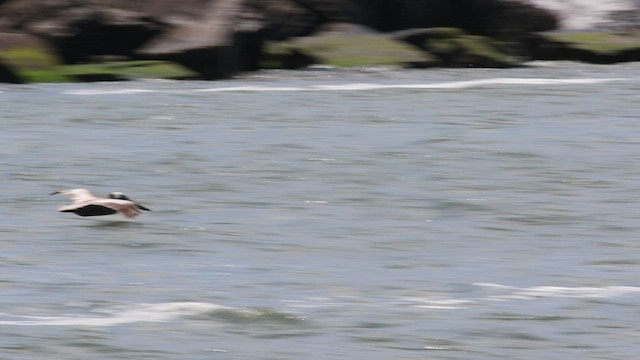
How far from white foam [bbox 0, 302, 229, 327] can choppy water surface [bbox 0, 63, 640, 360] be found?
2 centimetres

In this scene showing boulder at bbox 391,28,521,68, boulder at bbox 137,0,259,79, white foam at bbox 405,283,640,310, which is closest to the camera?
white foam at bbox 405,283,640,310

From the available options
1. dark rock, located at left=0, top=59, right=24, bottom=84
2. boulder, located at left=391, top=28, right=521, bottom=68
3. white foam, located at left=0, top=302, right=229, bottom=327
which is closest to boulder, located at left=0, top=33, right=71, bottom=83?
dark rock, located at left=0, top=59, right=24, bottom=84

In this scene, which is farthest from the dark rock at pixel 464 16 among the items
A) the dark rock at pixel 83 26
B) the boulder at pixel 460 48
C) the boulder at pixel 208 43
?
the dark rock at pixel 83 26

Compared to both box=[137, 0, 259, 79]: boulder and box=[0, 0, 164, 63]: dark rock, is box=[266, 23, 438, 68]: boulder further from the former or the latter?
box=[0, 0, 164, 63]: dark rock

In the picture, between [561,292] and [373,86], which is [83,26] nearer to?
[373,86]

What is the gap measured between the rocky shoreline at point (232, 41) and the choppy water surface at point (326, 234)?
4.15 metres

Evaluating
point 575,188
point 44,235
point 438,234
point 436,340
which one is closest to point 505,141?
point 575,188

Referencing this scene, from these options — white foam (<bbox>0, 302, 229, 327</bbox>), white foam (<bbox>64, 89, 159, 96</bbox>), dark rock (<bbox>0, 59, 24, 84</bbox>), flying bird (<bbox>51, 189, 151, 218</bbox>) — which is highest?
dark rock (<bbox>0, 59, 24, 84</bbox>)

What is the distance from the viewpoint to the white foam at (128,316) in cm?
578

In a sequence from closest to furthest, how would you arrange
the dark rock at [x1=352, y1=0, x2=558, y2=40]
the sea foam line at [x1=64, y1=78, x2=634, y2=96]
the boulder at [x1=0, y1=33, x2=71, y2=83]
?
the sea foam line at [x1=64, y1=78, x2=634, y2=96]
the boulder at [x1=0, y1=33, x2=71, y2=83]
the dark rock at [x1=352, y1=0, x2=558, y2=40]

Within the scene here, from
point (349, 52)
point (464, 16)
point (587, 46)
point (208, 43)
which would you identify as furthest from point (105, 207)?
point (464, 16)

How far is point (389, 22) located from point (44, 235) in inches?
628

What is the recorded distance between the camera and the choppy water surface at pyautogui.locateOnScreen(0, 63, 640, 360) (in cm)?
563

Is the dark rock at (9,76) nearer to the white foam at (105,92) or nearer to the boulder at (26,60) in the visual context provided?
the boulder at (26,60)
